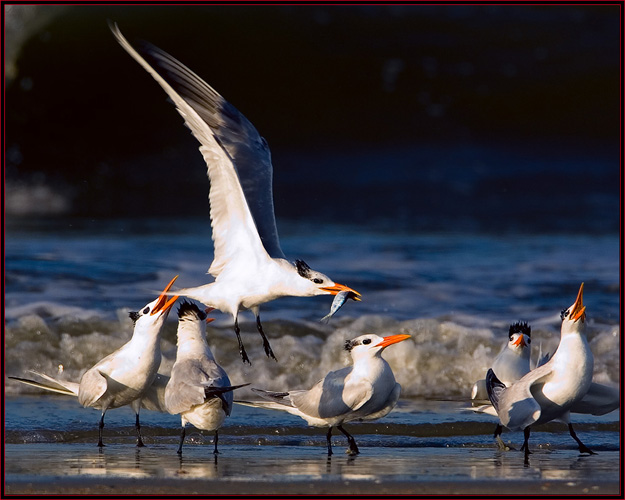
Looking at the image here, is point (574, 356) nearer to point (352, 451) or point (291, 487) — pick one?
point (352, 451)

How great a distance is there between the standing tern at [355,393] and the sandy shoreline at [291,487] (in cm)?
106

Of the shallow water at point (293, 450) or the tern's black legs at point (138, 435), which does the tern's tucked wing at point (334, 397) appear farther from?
the tern's black legs at point (138, 435)

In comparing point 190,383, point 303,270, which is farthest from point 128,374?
point 303,270

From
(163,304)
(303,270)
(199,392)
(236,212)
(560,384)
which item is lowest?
(199,392)

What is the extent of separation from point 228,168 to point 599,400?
2606 mm

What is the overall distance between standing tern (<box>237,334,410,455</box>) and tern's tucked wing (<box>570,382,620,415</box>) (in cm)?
112

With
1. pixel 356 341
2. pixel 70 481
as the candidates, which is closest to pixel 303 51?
pixel 356 341

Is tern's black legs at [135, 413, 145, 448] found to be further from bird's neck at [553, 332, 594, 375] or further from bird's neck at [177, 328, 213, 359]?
bird's neck at [553, 332, 594, 375]

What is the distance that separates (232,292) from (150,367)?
3.34 feet

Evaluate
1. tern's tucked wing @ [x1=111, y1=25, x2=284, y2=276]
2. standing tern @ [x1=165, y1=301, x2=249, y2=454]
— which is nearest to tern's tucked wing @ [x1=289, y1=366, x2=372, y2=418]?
standing tern @ [x1=165, y1=301, x2=249, y2=454]

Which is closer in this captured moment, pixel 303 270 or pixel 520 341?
pixel 303 270

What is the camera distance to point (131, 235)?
1352 centimetres

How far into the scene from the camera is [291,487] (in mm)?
5176

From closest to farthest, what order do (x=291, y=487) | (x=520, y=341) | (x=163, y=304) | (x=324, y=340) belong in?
(x=291, y=487)
(x=163, y=304)
(x=520, y=341)
(x=324, y=340)
